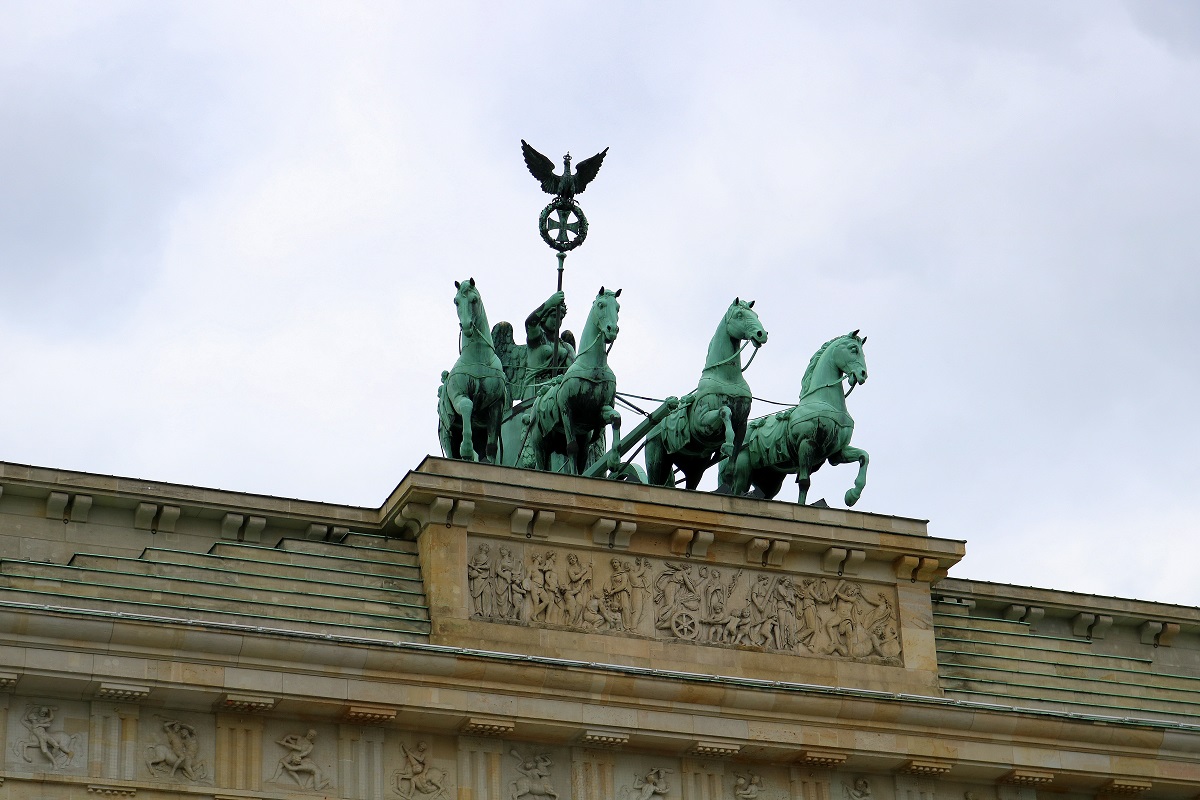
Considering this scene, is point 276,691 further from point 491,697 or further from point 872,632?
point 872,632

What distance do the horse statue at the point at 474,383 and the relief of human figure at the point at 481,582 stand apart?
1.85m

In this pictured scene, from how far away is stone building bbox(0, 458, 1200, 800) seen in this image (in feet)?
85.4

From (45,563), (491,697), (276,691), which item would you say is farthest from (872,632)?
(45,563)

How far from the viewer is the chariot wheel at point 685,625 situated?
29.3 m

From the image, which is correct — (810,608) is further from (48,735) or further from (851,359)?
(48,735)

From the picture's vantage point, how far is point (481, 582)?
93.5ft

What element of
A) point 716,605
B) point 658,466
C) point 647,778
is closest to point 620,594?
point 716,605

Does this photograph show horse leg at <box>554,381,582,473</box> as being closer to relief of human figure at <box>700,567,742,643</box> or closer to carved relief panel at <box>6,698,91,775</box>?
relief of human figure at <box>700,567,742,643</box>

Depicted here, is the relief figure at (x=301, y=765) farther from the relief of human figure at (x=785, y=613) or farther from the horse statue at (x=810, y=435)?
the horse statue at (x=810, y=435)

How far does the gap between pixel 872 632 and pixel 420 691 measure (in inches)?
248

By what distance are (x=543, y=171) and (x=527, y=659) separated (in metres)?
9.78

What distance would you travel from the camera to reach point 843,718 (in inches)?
1147

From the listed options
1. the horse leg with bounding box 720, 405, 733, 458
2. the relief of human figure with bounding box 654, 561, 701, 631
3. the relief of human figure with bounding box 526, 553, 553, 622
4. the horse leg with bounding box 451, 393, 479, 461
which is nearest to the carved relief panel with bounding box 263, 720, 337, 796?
the relief of human figure with bounding box 526, 553, 553, 622

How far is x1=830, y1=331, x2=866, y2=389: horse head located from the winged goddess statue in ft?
16.1
